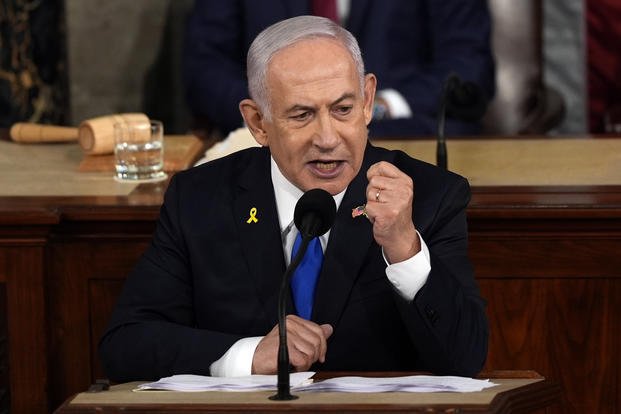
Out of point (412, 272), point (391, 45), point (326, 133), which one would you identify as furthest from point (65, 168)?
point (391, 45)

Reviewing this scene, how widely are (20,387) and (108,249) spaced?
0.35 meters

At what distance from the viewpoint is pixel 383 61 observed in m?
5.06

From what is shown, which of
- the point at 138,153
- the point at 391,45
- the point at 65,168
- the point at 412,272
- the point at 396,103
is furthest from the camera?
the point at 391,45

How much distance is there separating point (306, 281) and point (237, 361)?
238mm

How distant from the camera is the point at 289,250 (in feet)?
8.89

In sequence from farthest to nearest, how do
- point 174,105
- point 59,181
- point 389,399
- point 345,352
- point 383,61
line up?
point 174,105 < point 383,61 < point 59,181 < point 345,352 < point 389,399

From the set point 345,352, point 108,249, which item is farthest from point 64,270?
point 345,352

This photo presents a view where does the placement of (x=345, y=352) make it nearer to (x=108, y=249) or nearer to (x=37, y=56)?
(x=108, y=249)

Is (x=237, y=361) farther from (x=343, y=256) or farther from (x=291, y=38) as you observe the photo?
(x=291, y=38)

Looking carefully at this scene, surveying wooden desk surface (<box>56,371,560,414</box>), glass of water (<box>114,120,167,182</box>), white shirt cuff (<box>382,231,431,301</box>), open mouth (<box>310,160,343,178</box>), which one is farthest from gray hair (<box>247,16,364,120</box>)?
glass of water (<box>114,120,167,182</box>)

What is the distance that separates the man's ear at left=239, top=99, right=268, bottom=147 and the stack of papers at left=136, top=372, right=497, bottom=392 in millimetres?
579

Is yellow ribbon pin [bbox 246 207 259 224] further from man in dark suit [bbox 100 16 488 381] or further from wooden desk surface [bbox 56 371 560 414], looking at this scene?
wooden desk surface [bbox 56 371 560 414]

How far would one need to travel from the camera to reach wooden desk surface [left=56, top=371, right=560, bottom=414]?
6.64 feet

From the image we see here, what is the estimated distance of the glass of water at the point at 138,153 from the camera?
3.43 metres
